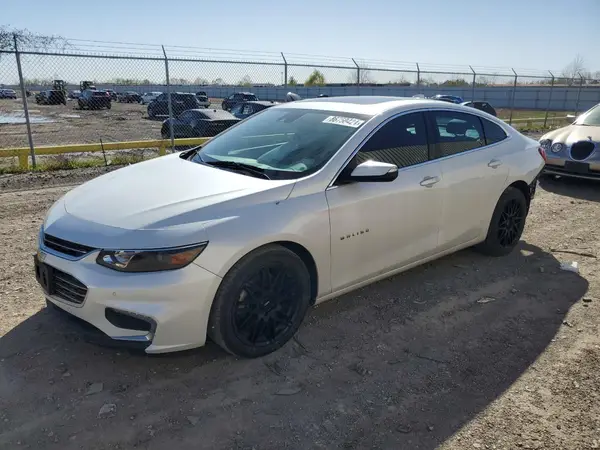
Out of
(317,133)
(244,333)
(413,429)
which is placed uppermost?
(317,133)

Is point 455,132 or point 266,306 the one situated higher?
point 455,132

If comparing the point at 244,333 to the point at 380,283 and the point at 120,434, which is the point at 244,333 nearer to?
the point at 120,434

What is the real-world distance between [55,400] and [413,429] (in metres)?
2.00

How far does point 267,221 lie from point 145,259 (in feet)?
2.46

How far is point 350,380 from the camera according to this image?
3008mm

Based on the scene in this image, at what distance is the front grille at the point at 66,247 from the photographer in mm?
2789

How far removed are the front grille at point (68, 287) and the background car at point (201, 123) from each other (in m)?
11.4

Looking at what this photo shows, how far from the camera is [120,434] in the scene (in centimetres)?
250

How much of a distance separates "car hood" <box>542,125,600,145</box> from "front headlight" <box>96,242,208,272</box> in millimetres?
7733

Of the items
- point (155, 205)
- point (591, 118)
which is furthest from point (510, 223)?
point (591, 118)

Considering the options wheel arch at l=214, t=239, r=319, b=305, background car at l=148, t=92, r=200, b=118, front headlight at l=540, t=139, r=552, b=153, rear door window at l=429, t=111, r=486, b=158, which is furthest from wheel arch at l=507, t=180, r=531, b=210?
background car at l=148, t=92, r=200, b=118

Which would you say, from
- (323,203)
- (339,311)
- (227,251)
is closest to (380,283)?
(339,311)

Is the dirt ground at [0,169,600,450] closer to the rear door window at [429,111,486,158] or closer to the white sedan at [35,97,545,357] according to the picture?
the white sedan at [35,97,545,357]

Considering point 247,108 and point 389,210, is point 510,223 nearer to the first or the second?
point 389,210
